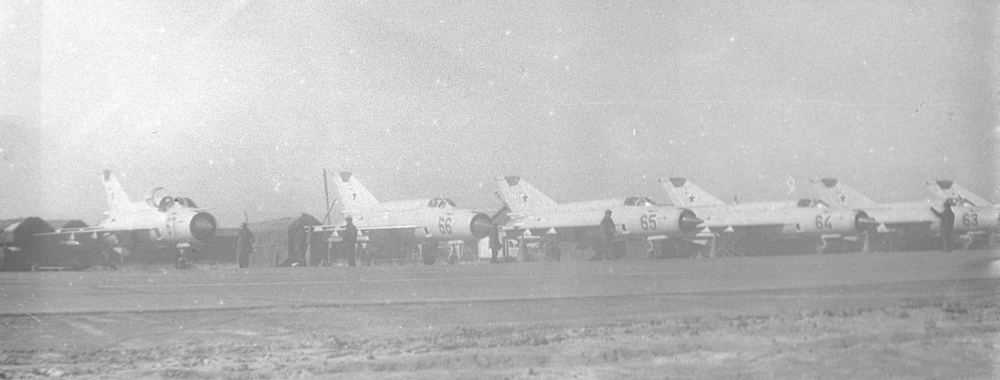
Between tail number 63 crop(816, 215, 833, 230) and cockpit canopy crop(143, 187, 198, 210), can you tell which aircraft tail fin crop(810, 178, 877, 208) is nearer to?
tail number 63 crop(816, 215, 833, 230)

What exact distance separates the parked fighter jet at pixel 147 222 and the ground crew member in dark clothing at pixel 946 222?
4860 millimetres

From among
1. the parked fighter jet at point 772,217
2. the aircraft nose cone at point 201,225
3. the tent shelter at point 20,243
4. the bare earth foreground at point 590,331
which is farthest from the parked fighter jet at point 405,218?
the tent shelter at point 20,243

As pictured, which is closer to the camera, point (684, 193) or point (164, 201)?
point (684, 193)

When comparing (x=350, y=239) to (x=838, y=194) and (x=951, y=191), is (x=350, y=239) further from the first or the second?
(x=951, y=191)

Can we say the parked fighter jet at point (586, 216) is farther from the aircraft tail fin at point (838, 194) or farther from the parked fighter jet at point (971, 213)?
the parked fighter jet at point (971, 213)

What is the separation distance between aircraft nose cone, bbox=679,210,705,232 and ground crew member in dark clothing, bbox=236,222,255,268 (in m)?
4.71

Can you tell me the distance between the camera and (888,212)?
Result: 13.0ft

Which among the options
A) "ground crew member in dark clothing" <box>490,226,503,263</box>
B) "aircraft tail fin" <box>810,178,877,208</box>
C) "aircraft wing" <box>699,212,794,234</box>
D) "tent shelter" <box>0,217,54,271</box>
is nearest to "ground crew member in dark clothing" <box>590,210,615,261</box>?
"aircraft wing" <box>699,212,794,234</box>

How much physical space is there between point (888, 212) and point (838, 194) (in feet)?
0.86

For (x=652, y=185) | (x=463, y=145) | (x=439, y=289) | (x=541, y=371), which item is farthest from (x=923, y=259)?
(x=439, y=289)

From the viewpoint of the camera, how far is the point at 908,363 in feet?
11.1

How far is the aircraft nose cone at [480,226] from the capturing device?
9.40m

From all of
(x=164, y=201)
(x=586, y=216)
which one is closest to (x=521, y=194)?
(x=586, y=216)

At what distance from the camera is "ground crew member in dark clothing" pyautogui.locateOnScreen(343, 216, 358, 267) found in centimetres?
852
